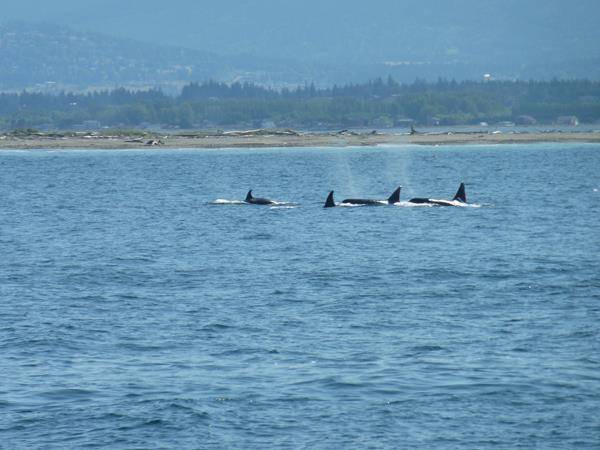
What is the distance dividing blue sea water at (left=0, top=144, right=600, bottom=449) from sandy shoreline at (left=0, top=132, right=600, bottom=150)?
86.8 metres

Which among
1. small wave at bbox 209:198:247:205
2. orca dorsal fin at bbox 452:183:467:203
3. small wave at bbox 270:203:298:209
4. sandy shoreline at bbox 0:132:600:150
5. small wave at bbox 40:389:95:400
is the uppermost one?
orca dorsal fin at bbox 452:183:467:203

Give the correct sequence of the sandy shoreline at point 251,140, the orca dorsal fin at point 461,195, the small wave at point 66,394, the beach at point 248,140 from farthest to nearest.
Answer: the beach at point 248,140, the sandy shoreline at point 251,140, the orca dorsal fin at point 461,195, the small wave at point 66,394

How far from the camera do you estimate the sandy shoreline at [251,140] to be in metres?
152

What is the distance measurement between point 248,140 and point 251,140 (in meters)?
0.35

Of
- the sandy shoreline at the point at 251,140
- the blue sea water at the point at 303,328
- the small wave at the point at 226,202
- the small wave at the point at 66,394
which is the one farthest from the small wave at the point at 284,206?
the sandy shoreline at the point at 251,140

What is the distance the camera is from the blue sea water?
24375 mm

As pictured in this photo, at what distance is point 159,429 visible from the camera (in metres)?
24.2

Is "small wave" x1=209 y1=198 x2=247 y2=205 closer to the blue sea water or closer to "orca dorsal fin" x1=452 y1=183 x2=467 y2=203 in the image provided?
the blue sea water

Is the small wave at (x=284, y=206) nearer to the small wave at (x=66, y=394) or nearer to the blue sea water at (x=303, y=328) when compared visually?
the blue sea water at (x=303, y=328)

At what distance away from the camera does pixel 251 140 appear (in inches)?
6176

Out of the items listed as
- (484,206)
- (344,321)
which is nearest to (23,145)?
(484,206)

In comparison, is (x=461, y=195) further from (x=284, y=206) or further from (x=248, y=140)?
(x=248, y=140)

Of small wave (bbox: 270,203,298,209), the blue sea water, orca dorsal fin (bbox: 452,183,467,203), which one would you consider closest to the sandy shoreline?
small wave (bbox: 270,203,298,209)

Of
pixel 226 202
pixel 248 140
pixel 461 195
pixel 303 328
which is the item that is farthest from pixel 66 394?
pixel 248 140
